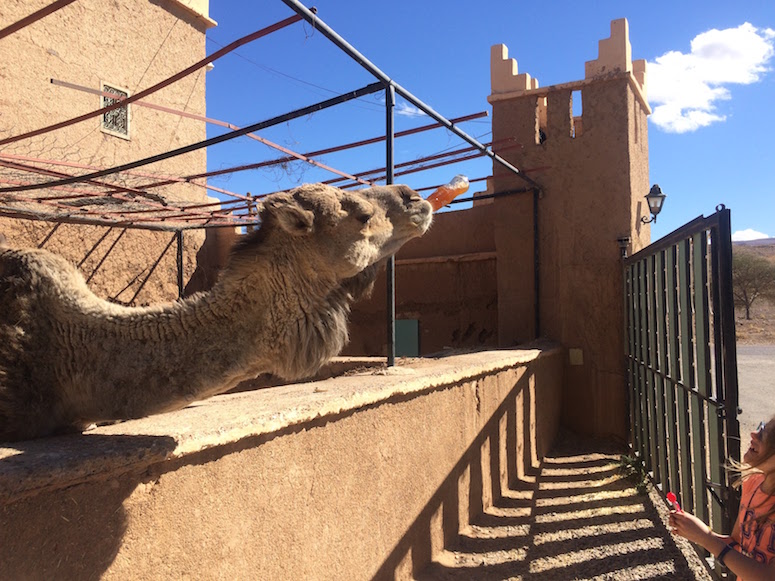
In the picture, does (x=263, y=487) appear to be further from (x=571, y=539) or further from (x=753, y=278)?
(x=753, y=278)

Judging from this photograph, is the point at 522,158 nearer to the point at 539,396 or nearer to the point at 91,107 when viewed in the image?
the point at 539,396

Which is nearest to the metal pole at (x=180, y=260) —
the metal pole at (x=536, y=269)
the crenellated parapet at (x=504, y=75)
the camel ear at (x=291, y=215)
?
the crenellated parapet at (x=504, y=75)

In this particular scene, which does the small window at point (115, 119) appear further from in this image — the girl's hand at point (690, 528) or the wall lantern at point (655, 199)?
the girl's hand at point (690, 528)

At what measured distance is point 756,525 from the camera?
7.23ft

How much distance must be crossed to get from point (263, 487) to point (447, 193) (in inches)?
97.1

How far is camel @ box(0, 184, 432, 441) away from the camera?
6.87ft

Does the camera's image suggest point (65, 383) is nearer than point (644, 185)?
Yes

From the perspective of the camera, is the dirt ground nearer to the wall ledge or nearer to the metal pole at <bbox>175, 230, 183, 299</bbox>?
the wall ledge

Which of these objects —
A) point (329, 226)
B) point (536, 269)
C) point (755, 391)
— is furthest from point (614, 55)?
point (755, 391)

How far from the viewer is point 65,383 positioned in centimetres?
215

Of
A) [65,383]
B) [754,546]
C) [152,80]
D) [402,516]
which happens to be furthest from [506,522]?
[152,80]

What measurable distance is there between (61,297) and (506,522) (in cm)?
438

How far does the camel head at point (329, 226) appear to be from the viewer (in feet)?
7.39

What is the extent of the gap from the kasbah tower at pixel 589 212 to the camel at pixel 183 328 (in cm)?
669
